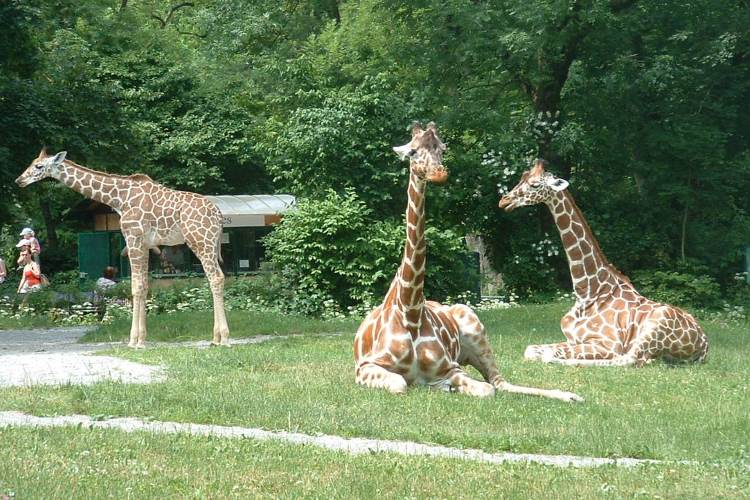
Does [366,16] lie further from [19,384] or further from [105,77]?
[19,384]

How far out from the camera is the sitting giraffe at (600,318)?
46.1 feet

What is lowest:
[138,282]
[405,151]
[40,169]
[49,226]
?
[138,282]

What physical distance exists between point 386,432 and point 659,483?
7.95 ft

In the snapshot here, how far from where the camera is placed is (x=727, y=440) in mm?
9117

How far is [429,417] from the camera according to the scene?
31.6ft

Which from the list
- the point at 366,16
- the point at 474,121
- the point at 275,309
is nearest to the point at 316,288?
the point at 275,309

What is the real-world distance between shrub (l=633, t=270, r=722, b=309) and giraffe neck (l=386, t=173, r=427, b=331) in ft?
50.1

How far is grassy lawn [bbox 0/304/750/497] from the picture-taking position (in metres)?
7.43

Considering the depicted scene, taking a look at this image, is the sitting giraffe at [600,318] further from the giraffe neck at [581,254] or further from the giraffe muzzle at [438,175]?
the giraffe muzzle at [438,175]

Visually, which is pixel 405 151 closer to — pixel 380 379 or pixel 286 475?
pixel 380 379

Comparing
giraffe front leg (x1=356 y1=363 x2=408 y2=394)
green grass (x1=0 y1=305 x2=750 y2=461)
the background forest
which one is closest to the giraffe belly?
green grass (x1=0 y1=305 x2=750 y2=461)

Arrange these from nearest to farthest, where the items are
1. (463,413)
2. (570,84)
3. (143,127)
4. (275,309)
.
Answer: (463,413) < (275,309) < (570,84) < (143,127)

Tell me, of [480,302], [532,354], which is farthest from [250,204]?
[532,354]

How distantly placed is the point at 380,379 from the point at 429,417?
1.41 m
